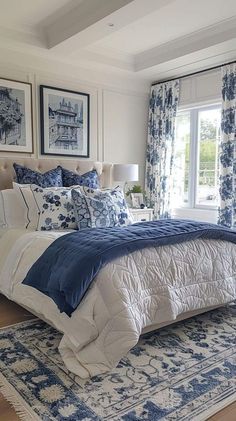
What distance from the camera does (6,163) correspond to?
3783 mm

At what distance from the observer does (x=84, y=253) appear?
2.14 meters

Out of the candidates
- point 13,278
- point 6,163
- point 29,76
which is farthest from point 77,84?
point 13,278

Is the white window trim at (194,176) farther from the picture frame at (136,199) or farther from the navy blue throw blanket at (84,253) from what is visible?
the navy blue throw blanket at (84,253)

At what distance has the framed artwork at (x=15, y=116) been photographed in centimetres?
386

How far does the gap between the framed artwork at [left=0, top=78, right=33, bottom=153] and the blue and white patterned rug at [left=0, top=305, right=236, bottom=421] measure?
7.28 ft

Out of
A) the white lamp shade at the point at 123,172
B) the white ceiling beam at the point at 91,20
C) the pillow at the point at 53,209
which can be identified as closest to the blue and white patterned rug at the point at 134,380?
the pillow at the point at 53,209

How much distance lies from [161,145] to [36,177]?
2.17m

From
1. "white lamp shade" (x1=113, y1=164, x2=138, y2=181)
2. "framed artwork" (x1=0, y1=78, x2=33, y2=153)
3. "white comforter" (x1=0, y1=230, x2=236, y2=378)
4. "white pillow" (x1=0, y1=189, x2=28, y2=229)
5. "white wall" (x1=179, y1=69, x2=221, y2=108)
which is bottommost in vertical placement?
"white comforter" (x1=0, y1=230, x2=236, y2=378)

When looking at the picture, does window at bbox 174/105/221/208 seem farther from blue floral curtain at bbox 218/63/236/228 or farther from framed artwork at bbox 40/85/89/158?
framed artwork at bbox 40/85/89/158

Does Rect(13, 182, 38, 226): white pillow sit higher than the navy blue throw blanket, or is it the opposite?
Rect(13, 182, 38, 226): white pillow

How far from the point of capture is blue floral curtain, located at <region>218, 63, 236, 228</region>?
13.7ft

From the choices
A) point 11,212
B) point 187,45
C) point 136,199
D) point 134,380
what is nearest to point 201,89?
point 187,45

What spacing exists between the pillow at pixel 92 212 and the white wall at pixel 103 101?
4.47 ft

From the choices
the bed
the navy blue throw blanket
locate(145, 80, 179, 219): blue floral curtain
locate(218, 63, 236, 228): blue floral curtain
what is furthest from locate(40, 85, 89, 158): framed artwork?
the navy blue throw blanket
